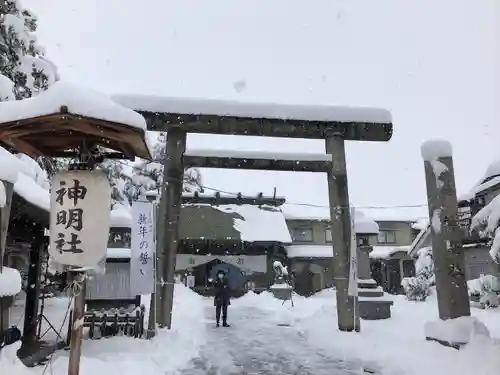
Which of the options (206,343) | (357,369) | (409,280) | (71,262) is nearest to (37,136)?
(71,262)

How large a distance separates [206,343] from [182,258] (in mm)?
19380

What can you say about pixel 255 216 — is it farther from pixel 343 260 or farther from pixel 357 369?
pixel 357 369

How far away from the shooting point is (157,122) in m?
12.2

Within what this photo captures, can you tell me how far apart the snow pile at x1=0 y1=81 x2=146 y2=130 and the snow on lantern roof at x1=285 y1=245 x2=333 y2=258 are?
1179 inches

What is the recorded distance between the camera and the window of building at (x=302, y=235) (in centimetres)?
3841

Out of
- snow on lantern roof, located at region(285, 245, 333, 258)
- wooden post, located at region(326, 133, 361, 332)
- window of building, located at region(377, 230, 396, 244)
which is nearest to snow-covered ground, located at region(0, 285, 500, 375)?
wooden post, located at region(326, 133, 361, 332)

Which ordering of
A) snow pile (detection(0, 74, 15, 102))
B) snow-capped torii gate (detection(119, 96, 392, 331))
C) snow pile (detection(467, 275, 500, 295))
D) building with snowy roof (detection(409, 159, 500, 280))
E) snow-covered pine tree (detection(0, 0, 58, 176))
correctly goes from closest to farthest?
snow-capped torii gate (detection(119, 96, 392, 331))
snow pile (detection(0, 74, 15, 102))
snow-covered pine tree (detection(0, 0, 58, 176))
snow pile (detection(467, 275, 500, 295))
building with snowy roof (detection(409, 159, 500, 280))

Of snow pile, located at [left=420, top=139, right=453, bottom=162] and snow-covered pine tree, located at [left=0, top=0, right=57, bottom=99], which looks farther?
snow-covered pine tree, located at [left=0, top=0, right=57, bottom=99]

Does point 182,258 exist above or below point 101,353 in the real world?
above

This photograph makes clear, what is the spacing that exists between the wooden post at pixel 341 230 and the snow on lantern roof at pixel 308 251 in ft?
71.8

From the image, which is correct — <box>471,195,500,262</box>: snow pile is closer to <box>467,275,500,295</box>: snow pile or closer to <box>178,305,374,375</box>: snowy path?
<box>178,305,374,375</box>: snowy path

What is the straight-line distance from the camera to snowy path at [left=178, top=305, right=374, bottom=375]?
887 centimetres

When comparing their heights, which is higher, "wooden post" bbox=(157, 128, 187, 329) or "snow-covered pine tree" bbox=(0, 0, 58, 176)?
"snow-covered pine tree" bbox=(0, 0, 58, 176)

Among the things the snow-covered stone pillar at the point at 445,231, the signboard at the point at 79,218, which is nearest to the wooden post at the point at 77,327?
the signboard at the point at 79,218
